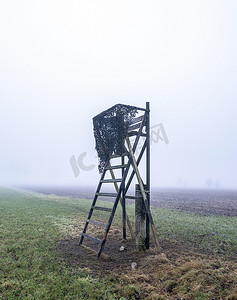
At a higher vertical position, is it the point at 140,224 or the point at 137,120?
the point at 137,120

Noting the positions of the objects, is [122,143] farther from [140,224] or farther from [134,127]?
[140,224]

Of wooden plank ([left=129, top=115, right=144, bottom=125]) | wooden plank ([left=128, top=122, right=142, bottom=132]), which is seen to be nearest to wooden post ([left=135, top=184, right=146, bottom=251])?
wooden plank ([left=128, top=122, right=142, bottom=132])

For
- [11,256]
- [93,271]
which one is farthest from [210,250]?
[11,256]

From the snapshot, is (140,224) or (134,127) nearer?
(140,224)

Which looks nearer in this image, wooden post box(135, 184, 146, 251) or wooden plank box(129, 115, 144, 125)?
wooden post box(135, 184, 146, 251)

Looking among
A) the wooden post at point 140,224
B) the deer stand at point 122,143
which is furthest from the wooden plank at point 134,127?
the wooden post at point 140,224

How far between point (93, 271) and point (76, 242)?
3.16 metres

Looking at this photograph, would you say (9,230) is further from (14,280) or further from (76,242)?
(14,280)

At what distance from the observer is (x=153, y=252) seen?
682 cm

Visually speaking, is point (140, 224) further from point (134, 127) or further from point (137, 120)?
point (137, 120)

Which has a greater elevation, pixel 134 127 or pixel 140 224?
pixel 134 127

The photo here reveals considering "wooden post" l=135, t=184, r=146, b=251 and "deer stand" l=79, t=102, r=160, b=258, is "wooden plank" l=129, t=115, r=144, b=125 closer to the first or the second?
"deer stand" l=79, t=102, r=160, b=258

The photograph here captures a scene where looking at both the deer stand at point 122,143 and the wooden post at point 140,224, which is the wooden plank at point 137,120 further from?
the wooden post at point 140,224

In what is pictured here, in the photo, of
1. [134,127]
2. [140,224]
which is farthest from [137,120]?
[140,224]
